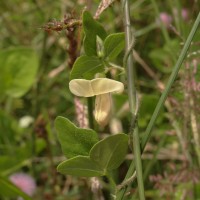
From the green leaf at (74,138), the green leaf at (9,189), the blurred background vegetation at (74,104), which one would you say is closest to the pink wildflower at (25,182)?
the blurred background vegetation at (74,104)

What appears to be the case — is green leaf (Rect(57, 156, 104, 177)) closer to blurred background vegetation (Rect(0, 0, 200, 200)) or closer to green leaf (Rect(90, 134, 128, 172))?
green leaf (Rect(90, 134, 128, 172))

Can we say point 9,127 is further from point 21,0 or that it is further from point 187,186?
point 21,0

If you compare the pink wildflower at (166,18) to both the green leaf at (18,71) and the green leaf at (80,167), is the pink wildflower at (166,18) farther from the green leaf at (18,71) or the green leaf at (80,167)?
the green leaf at (80,167)

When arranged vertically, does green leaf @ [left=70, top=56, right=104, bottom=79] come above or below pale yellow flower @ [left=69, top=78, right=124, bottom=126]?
above

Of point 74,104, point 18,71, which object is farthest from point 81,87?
point 18,71

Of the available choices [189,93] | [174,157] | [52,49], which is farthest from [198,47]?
[52,49]

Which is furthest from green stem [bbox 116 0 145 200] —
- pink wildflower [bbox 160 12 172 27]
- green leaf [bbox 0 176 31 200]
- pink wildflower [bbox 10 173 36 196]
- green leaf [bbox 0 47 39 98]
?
pink wildflower [bbox 160 12 172 27]

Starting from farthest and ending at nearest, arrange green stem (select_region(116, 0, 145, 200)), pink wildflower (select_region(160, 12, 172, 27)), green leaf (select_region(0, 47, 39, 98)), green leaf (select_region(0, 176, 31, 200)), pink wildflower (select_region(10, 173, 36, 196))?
pink wildflower (select_region(160, 12, 172, 27)), green leaf (select_region(0, 47, 39, 98)), pink wildflower (select_region(10, 173, 36, 196)), green leaf (select_region(0, 176, 31, 200)), green stem (select_region(116, 0, 145, 200))
